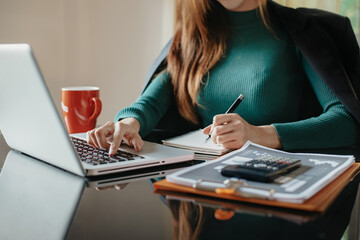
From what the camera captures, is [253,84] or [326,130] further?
[253,84]

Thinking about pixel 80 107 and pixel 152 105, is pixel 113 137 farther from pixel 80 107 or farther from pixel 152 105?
pixel 152 105

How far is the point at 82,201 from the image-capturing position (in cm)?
62

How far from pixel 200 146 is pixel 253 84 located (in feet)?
1.44

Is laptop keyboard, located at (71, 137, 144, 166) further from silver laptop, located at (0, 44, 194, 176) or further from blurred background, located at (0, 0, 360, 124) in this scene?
blurred background, located at (0, 0, 360, 124)

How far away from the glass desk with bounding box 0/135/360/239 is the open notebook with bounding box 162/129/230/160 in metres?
0.22

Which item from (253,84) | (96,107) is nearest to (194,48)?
(253,84)

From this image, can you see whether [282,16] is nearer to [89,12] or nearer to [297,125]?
[297,125]

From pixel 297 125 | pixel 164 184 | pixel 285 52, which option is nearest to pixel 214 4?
pixel 285 52

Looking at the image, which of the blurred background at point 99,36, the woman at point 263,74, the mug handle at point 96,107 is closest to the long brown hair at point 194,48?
the woman at point 263,74

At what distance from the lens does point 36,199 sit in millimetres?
623

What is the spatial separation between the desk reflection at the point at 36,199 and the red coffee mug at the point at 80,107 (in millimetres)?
331

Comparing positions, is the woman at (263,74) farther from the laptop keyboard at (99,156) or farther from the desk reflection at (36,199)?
the desk reflection at (36,199)

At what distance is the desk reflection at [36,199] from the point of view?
0.51m

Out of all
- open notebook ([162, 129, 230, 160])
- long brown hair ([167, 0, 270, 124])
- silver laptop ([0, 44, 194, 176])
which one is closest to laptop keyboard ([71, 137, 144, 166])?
silver laptop ([0, 44, 194, 176])
